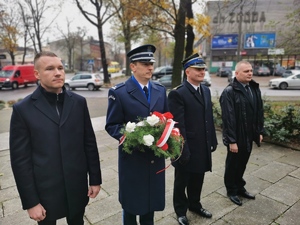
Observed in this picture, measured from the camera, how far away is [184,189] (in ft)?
9.43

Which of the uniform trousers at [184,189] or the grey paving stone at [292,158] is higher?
the uniform trousers at [184,189]

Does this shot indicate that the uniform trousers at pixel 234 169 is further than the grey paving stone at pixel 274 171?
No

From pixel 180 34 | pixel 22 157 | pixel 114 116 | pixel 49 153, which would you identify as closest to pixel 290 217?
pixel 114 116

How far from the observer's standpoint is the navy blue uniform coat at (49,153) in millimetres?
1810

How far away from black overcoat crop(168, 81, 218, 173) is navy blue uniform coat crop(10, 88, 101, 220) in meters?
1.13

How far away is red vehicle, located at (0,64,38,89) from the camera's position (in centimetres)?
2273

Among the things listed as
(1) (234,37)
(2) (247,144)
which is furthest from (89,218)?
(1) (234,37)

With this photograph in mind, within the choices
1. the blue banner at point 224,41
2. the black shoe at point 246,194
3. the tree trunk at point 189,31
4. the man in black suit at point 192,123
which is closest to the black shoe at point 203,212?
the man in black suit at point 192,123

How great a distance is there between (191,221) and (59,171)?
5.93 ft

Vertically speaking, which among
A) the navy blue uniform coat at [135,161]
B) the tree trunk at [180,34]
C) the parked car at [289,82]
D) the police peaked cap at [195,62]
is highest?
the tree trunk at [180,34]

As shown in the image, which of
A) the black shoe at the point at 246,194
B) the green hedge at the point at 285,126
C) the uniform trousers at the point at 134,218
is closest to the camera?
the uniform trousers at the point at 134,218

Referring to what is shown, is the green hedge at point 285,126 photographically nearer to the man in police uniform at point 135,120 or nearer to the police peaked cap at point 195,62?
the police peaked cap at point 195,62

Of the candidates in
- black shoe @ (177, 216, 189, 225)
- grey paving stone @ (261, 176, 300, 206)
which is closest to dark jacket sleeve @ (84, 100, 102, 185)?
black shoe @ (177, 216, 189, 225)

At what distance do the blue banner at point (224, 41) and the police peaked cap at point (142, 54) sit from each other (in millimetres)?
43303
